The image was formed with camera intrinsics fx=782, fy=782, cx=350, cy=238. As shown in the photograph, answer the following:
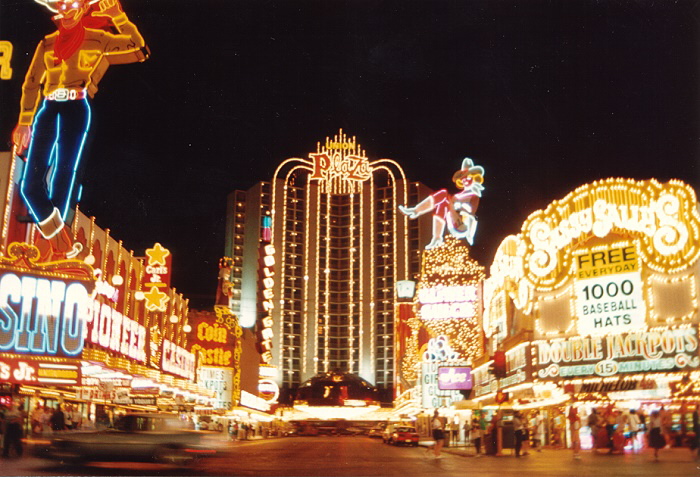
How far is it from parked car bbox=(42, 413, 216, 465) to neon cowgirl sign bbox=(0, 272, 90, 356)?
41.9 feet

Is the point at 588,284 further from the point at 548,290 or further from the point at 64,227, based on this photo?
the point at 64,227

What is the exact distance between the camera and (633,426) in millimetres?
31844

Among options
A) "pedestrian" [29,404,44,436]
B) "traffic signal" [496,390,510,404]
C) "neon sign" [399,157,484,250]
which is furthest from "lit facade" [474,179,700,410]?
"pedestrian" [29,404,44,436]

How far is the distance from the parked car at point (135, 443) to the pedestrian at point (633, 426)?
20.1m

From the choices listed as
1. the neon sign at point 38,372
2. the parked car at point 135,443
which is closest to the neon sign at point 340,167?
the neon sign at point 38,372

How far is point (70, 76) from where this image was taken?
3462cm

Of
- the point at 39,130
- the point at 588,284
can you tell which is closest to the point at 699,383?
the point at 588,284

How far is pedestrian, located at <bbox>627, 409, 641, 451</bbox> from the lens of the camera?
31.8 metres

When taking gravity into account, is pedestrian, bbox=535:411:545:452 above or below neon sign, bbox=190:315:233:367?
below

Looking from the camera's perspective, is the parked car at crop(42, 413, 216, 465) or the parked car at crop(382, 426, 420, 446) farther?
the parked car at crop(382, 426, 420, 446)

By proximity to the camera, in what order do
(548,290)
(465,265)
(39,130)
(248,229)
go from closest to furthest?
(39,130)
(548,290)
(465,265)
(248,229)

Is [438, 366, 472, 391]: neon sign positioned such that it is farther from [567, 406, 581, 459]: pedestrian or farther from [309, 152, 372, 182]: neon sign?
[309, 152, 372, 182]: neon sign

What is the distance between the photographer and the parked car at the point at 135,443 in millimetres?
17578

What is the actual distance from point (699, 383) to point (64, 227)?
2746 cm
